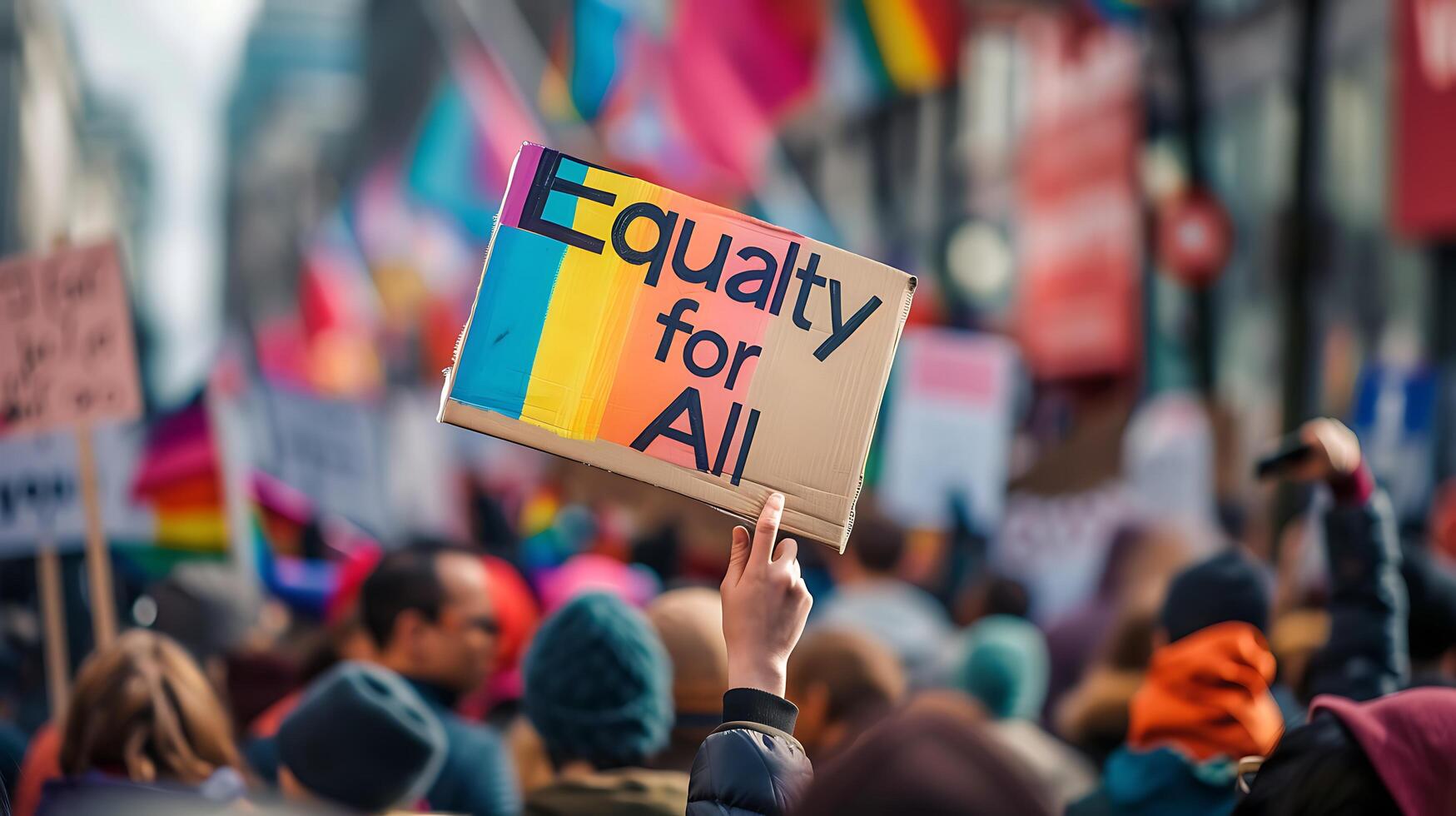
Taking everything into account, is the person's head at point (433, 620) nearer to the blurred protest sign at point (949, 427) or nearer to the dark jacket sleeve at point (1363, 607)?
the dark jacket sleeve at point (1363, 607)

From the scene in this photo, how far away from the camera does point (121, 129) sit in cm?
3900

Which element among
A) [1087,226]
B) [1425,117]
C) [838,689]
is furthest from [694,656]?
[1087,226]

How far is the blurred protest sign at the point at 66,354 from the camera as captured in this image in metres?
4.20

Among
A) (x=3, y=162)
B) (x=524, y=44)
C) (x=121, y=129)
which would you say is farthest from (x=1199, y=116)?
(x=121, y=129)

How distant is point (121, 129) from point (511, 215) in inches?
1579

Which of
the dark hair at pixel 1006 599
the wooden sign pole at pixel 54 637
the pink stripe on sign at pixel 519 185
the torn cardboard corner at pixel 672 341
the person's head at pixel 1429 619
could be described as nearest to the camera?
the torn cardboard corner at pixel 672 341

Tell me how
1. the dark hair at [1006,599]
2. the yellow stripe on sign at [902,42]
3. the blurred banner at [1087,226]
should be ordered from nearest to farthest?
1. the dark hair at [1006,599]
2. the blurred banner at [1087,226]
3. the yellow stripe on sign at [902,42]

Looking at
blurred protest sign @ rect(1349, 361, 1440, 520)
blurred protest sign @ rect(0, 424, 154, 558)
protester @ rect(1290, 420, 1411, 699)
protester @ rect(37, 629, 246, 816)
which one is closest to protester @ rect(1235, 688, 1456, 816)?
protester @ rect(1290, 420, 1411, 699)

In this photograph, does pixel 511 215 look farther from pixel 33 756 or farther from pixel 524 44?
pixel 524 44

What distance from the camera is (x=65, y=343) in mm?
4281

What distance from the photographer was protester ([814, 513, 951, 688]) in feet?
16.1

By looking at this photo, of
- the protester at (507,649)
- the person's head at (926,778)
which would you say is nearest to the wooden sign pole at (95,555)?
the protester at (507,649)

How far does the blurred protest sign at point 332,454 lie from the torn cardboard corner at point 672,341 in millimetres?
4480

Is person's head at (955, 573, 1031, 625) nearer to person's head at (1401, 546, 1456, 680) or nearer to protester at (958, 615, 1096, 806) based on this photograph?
protester at (958, 615, 1096, 806)
